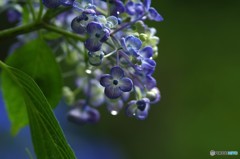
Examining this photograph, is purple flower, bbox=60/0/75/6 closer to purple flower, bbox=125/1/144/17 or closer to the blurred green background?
purple flower, bbox=125/1/144/17

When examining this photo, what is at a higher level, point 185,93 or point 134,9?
point 134,9

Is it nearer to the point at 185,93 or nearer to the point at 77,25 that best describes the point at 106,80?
the point at 77,25

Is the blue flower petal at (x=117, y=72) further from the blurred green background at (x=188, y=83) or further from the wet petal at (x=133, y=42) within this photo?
the blurred green background at (x=188, y=83)

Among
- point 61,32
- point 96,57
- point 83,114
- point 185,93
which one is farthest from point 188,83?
point 96,57

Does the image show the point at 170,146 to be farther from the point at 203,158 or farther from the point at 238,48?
the point at 238,48

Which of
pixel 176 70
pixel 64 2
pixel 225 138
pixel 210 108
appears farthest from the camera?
pixel 176 70

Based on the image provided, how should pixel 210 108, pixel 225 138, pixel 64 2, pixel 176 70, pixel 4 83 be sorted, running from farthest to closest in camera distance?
Result: pixel 176 70 → pixel 210 108 → pixel 225 138 → pixel 4 83 → pixel 64 2

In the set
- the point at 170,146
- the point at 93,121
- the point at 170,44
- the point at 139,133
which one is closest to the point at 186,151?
the point at 170,146
